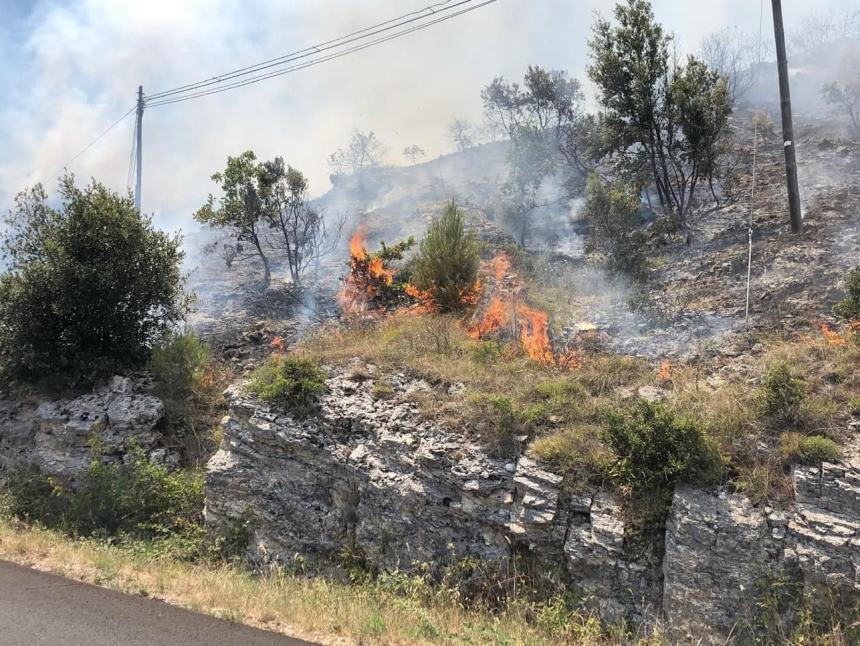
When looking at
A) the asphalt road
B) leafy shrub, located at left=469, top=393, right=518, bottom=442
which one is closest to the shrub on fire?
leafy shrub, located at left=469, top=393, right=518, bottom=442

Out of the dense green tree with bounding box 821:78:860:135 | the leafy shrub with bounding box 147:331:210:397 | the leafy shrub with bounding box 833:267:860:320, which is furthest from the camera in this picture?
the dense green tree with bounding box 821:78:860:135

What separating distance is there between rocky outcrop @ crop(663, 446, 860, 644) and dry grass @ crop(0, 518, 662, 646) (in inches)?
23.1

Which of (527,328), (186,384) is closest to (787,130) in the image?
(527,328)

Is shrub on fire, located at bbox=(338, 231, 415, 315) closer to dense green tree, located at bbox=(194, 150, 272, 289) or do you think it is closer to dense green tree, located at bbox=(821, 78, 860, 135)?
dense green tree, located at bbox=(194, 150, 272, 289)

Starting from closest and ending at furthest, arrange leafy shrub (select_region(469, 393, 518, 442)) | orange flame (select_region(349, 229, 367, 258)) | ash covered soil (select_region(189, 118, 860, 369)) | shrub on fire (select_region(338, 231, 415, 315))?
leafy shrub (select_region(469, 393, 518, 442))
ash covered soil (select_region(189, 118, 860, 369))
shrub on fire (select_region(338, 231, 415, 315))
orange flame (select_region(349, 229, 367, 258))

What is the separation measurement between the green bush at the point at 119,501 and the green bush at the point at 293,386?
2.04m

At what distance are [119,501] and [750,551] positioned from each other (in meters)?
8.57

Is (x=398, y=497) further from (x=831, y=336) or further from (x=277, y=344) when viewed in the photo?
(x=277, y=344)

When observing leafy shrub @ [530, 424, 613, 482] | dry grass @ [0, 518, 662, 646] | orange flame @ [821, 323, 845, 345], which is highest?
orange flame @ [821, 323, 845, 345]

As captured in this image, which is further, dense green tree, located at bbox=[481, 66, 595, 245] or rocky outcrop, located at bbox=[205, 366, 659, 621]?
dense green tree, located at bbox=[481, 66, 595, 245]

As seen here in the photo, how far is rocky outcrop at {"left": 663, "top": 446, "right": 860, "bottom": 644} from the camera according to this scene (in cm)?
494

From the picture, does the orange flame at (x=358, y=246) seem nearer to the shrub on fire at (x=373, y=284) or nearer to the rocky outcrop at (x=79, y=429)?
the shrub on fire at (x=373, y=284)

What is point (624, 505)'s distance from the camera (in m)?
5.87

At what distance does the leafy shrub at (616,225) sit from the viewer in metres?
13.0
